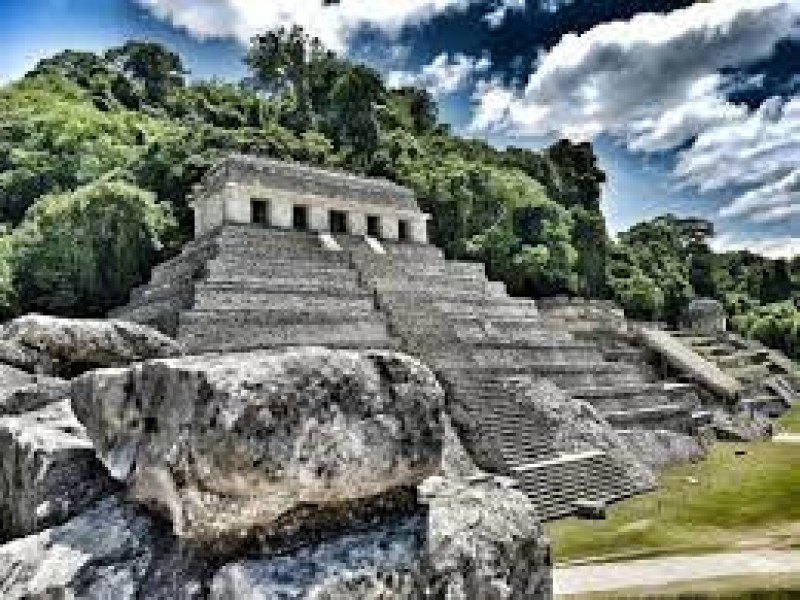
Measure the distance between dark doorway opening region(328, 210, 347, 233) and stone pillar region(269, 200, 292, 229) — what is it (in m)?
2.35

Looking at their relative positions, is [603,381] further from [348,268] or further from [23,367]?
[23,367]

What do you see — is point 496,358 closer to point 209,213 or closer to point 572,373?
point 572,373

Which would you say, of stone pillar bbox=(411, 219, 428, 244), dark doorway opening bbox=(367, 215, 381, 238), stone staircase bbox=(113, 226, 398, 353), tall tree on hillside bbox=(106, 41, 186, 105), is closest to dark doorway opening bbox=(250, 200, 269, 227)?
stone staircase bbox=(113, 226, 398, 353)

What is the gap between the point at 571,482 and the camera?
74.6 feet

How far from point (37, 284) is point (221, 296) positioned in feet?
45.0

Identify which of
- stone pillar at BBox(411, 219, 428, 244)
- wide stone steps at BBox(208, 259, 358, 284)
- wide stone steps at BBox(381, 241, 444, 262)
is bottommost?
wide stone steps at BBox(208, 259, 358, 284)

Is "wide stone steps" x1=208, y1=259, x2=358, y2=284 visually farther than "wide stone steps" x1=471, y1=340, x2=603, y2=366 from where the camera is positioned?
No

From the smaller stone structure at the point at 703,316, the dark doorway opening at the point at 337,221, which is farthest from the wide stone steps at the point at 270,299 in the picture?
the smaller stone structure at the point at 703,316

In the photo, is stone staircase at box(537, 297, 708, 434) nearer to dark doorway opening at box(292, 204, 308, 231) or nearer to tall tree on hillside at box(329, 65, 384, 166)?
dark doorway opening at box(292, 204, 308, 231)

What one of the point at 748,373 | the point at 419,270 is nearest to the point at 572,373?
the point at 419,270

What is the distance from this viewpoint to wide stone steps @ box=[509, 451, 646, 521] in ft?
69.8

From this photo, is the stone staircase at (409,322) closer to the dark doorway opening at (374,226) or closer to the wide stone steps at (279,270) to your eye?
the wide stone steps at (279,270)

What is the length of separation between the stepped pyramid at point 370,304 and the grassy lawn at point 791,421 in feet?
35.2

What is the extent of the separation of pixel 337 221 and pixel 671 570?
2844 centimetres
